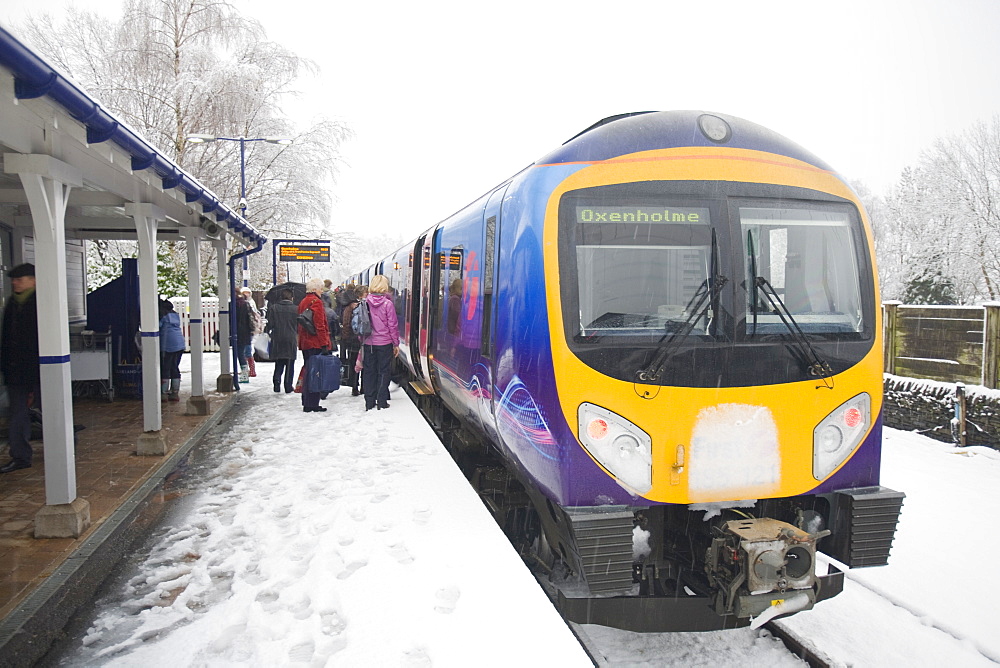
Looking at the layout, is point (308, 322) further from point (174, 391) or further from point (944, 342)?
point (944, 342)

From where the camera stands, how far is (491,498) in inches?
234

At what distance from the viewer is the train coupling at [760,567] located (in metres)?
3.11

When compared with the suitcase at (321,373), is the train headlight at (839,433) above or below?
above

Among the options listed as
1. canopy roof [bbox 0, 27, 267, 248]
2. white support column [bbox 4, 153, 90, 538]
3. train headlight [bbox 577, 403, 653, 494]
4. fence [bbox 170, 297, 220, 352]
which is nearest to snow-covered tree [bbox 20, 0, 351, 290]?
fence [bbox 170, 297, 220, 352]

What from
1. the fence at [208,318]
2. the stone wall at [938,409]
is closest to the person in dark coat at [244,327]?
the fence at [208,318]

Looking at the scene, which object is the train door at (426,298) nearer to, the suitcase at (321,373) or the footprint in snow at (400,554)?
the suitcase at (321,373)

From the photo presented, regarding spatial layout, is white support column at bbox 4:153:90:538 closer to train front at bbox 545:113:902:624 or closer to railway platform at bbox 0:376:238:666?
railway platform at bbox 0:376:238:666

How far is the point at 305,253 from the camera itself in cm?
1827

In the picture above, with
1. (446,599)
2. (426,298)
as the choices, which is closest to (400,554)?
(446,599)

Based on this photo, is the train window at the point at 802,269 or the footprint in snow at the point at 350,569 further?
the footprint in snow at the point at 350,569

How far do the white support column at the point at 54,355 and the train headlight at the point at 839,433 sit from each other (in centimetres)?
458

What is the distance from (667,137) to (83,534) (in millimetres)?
4458

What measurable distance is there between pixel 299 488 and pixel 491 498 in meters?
1.65

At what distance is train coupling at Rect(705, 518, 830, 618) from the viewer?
3.11 m
